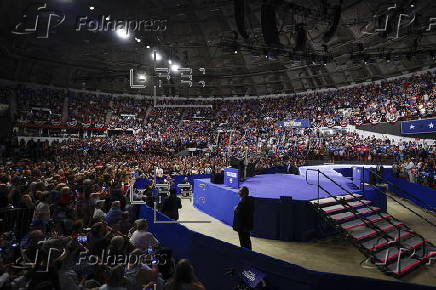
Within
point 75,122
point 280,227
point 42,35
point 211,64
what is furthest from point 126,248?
point 211,64

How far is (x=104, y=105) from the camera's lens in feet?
121

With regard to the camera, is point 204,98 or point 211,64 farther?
point 204,98

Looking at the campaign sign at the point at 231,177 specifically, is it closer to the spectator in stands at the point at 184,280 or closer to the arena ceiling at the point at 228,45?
the arena ceiling at the point at 228,45

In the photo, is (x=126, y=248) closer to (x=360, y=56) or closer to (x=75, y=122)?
(x=360, y=56)

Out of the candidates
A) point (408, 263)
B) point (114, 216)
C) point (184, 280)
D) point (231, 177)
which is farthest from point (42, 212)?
point (408, 263)

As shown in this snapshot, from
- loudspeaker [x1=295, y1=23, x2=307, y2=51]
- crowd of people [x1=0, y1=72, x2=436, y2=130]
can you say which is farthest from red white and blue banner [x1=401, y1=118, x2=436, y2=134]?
loudspeaker [x1=295, y1=23, x2=307, y2=51]

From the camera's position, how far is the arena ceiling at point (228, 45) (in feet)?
62.6

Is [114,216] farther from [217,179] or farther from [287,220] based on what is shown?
[217,179]

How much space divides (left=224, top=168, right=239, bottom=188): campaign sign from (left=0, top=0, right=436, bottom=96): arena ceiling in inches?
269

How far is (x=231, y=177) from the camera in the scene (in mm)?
11250

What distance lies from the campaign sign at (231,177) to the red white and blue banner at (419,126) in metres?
16.6

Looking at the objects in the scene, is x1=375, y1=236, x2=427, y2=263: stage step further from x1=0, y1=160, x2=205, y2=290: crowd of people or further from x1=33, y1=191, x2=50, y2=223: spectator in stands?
x1=33, y1=191, x2=50, y2=223: spectator in stands

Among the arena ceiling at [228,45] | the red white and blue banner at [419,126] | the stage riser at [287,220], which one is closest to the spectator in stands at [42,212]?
the stage riser at [287,220]

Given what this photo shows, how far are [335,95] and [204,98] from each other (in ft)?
62.4
